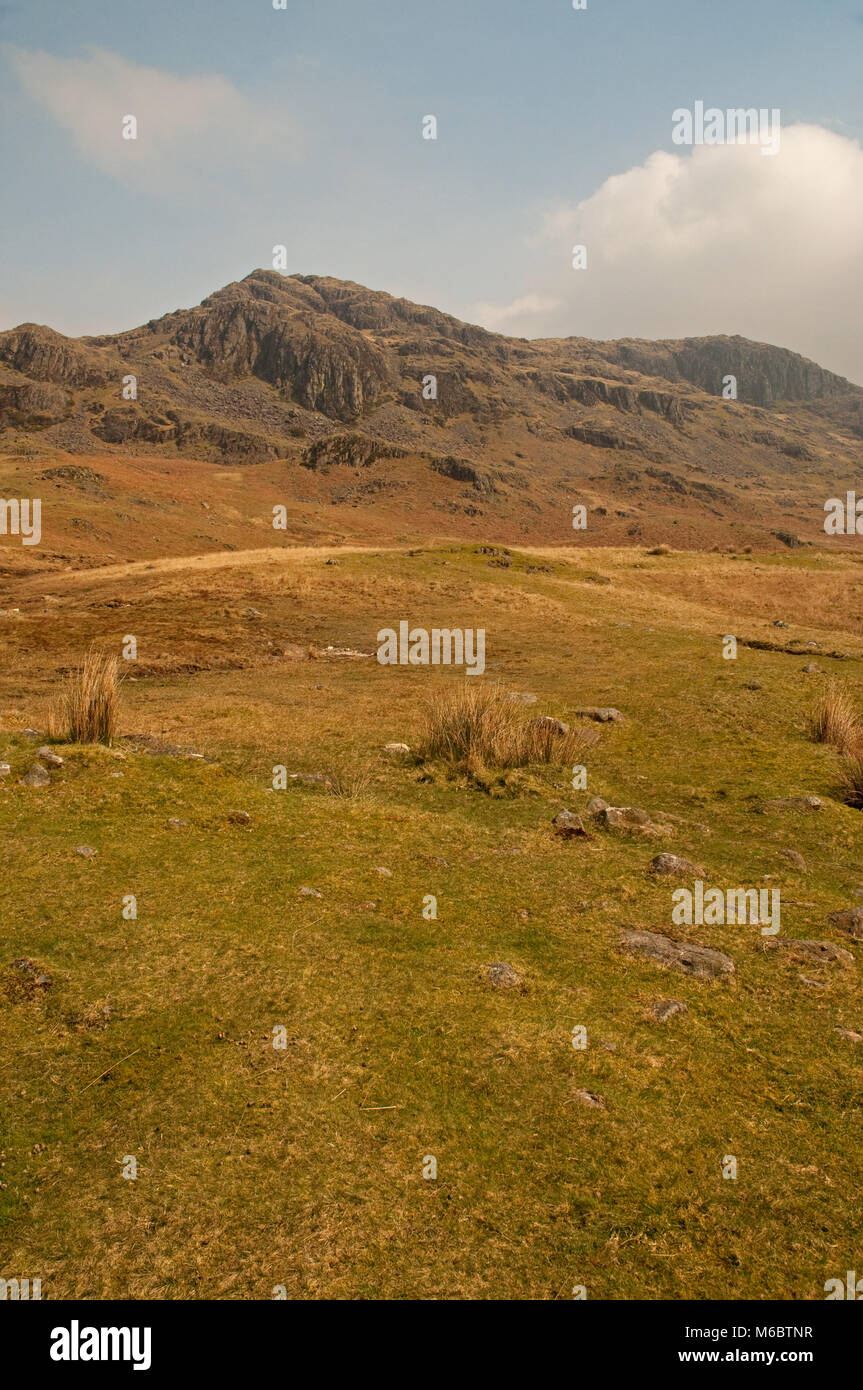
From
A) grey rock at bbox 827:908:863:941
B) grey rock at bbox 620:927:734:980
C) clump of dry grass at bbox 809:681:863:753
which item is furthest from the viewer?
clump of dry grass at bbox 809:681:863:753

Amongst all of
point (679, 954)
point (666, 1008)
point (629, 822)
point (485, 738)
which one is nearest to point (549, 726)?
point (485, 738)

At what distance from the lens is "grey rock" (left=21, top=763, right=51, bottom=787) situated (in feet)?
35.6

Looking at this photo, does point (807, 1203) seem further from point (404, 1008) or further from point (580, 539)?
point (580, 539)

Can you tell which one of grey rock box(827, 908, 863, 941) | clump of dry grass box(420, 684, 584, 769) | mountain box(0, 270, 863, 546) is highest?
mountain box(0, 270, 863, 546)

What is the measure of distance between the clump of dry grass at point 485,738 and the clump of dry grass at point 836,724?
521cm

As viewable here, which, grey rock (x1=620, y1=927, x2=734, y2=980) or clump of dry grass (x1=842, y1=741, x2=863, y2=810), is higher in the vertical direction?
clump of dry grass (x1=842, y1=741, x2=863, y2=810)

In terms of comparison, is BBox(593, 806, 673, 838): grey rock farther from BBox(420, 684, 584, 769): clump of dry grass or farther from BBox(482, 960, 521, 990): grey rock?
BBox(482, 960, 521, 990): grey rock

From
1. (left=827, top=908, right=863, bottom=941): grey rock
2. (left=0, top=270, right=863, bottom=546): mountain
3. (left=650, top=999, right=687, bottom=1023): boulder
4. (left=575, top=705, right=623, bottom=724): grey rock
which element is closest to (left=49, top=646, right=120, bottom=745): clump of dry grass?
(left=650, top=999, right=687, bottom=1023): boulder

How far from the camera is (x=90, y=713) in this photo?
12.5 meters

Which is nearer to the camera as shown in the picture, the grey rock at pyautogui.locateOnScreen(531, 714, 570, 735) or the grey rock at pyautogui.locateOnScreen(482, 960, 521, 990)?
the grey rock at pyautogui.locateOnScreen(482, 960, 521, 990)

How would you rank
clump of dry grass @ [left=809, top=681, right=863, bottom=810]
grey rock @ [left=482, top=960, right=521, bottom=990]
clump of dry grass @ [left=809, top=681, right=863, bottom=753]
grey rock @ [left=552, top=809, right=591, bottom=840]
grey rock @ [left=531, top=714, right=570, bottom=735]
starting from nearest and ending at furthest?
grey rock @ [left=482, top=960, right=521, bottom=990] → grey rock @ [left=552, top=809, right=591, bottom=840] → grey rock @ [left=531, top=714, right=570, bottom=735] → clump of dry grass @ [left=809, top=681, right=863, bottom=810] → clump of dry grass @ [left=809, top=681, right=863, bottom=753]

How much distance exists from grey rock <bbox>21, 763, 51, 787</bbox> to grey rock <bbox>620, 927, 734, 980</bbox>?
793 cm

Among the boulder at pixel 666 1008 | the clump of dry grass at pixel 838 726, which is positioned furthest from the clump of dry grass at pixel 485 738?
the boulder at pixel 666 1008

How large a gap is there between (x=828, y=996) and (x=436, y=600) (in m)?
30.3
